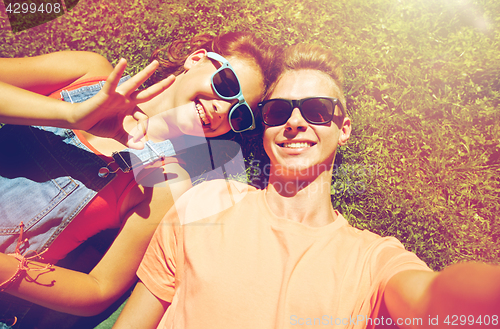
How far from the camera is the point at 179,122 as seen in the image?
2.52 metres

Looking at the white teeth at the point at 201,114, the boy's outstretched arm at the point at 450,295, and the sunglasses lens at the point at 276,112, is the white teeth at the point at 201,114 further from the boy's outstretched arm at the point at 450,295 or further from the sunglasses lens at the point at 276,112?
the boy's outstretched arm at the point at 450,295

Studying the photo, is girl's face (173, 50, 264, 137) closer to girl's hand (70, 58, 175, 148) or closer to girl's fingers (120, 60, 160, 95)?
girl's hand (70, 58, 175, 148)

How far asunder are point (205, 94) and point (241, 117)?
41cm

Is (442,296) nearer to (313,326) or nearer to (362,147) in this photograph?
(313,326)

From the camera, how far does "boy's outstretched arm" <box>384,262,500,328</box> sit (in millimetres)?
1246

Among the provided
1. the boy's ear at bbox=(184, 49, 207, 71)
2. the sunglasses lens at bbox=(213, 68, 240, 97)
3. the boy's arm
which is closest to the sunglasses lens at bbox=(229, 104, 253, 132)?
the sunglasses lens at bbox=(213, 68, 240, 97)

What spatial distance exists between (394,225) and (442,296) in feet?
6.03

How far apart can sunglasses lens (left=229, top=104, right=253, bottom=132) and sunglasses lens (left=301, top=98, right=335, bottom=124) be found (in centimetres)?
53

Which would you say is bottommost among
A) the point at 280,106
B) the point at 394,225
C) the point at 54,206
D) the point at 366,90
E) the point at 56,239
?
the point at 394,225

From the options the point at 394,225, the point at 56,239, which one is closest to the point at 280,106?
the point at 394,225

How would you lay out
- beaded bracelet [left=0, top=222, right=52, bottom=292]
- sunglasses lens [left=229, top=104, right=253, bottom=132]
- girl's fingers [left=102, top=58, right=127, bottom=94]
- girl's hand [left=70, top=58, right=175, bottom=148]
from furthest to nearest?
sunglasses lens [left=229, top=104, right=253, bottom=132]
beaded bracelet [left=0, top=222, right=52, bottom=292]
girl's hand [left=70, top=58, right=175, bottom=148]
girl's fingers [left=102, top=58, right=127, bottom=94]

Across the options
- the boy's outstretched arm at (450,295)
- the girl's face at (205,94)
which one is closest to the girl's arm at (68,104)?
the girl's face at (205,94)

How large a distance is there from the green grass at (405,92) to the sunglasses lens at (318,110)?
3.17 ft

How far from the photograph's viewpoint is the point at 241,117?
8.59 feet
